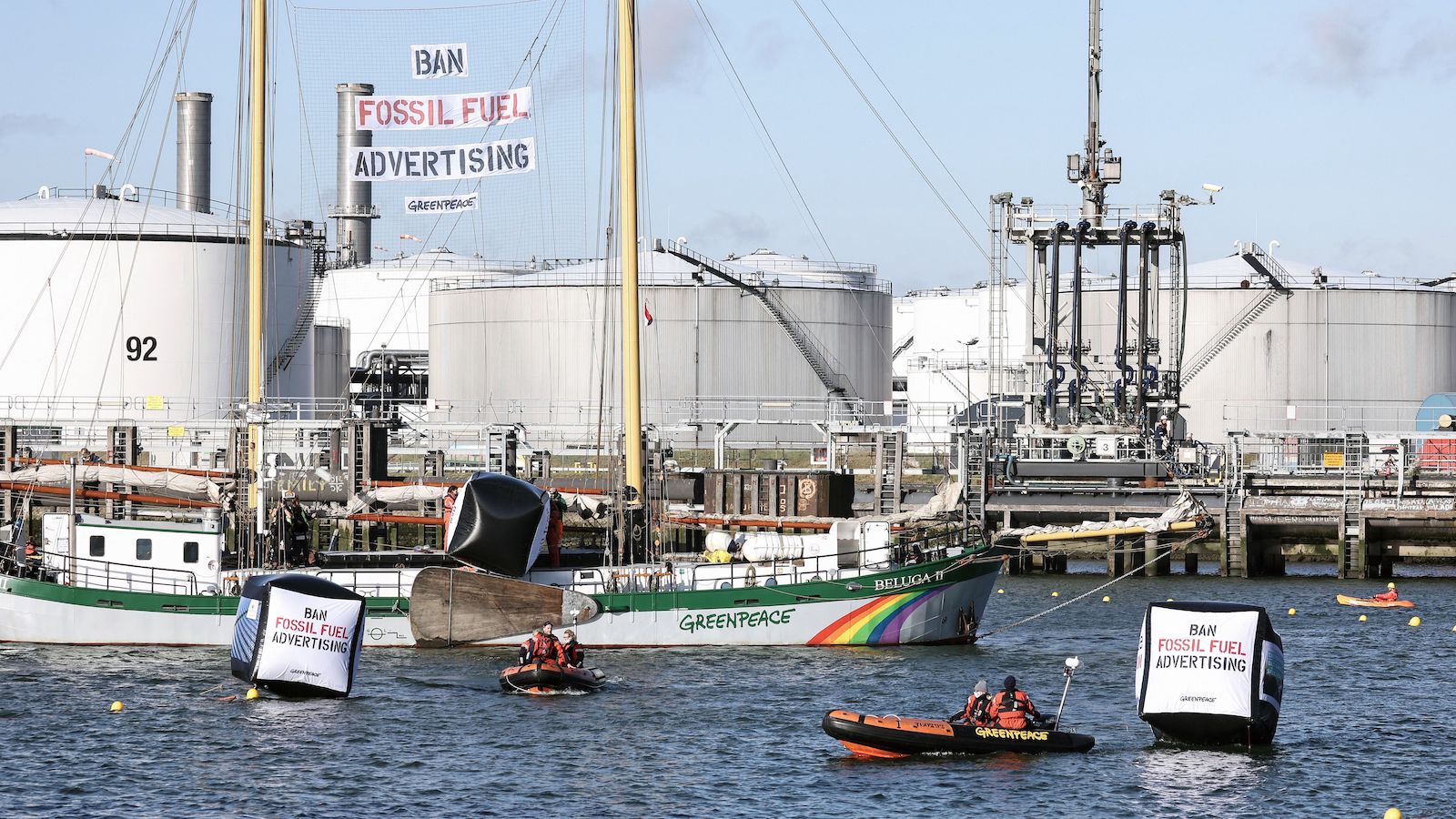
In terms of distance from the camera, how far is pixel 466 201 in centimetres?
5762

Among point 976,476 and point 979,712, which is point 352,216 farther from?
point 979,712

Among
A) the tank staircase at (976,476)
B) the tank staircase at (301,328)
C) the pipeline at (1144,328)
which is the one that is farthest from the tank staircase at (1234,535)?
the tank staircase at (301,328)

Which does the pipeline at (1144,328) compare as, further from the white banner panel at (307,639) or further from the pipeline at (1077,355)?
the white banner panel at (307,639)

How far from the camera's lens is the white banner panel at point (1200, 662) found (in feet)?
106

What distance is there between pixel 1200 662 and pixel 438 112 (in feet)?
107

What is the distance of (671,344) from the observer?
304 feet

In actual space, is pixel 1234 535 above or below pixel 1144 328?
below

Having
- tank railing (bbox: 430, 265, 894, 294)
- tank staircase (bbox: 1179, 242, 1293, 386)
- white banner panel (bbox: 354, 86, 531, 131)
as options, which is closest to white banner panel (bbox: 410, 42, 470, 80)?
white banner panel (bbox: 354, 86, 531, 131)

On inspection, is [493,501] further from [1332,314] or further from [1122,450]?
[1332,314]

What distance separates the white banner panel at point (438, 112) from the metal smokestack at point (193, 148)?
56843 millimetres

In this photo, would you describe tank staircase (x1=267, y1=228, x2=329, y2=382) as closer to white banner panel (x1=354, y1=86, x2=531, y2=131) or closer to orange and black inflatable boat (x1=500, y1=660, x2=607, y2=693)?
white banner panel (x1=354, y1=86, x2=531, y2=131)

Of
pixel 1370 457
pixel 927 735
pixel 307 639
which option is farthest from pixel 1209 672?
pixel 1370 457

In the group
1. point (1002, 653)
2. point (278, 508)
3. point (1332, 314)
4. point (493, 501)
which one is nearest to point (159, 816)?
point (493, 501)

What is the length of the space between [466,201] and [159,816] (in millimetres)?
30631
